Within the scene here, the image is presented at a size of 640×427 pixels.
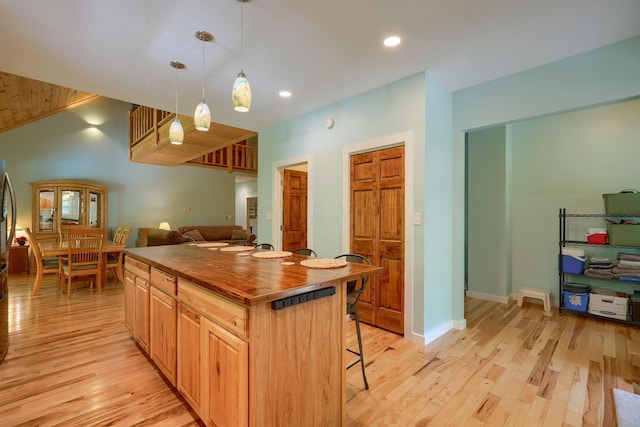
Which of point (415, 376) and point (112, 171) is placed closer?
point (415, 376)

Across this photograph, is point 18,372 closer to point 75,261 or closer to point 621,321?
point 75,261

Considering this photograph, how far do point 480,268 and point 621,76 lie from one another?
2.67 m

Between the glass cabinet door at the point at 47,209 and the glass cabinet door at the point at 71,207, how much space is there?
149 mm

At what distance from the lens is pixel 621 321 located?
306 centimetres

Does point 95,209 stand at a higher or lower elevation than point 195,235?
higher

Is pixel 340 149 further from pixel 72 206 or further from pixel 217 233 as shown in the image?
pixel 72 206

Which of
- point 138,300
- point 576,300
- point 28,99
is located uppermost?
point 28,99

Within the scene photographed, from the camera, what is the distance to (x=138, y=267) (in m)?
2.45

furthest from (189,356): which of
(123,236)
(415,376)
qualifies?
(123,236)

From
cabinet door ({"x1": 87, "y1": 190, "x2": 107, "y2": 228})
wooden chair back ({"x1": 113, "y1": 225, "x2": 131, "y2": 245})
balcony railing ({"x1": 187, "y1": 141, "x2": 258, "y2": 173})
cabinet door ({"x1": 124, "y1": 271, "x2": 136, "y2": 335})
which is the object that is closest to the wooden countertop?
cabinet door ({"x1": 124, "y1": 271, "x2": 136, "y2": 335})

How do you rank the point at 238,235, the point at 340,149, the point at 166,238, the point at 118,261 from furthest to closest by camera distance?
the point at 238,235
the point at 166,238
the point at 118,261
the point at 340,149

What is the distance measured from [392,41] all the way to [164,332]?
2746 millimetres

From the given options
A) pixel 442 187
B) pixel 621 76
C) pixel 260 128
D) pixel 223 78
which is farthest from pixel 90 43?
pixel 621 76

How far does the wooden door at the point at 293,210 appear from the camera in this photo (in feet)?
14.3
